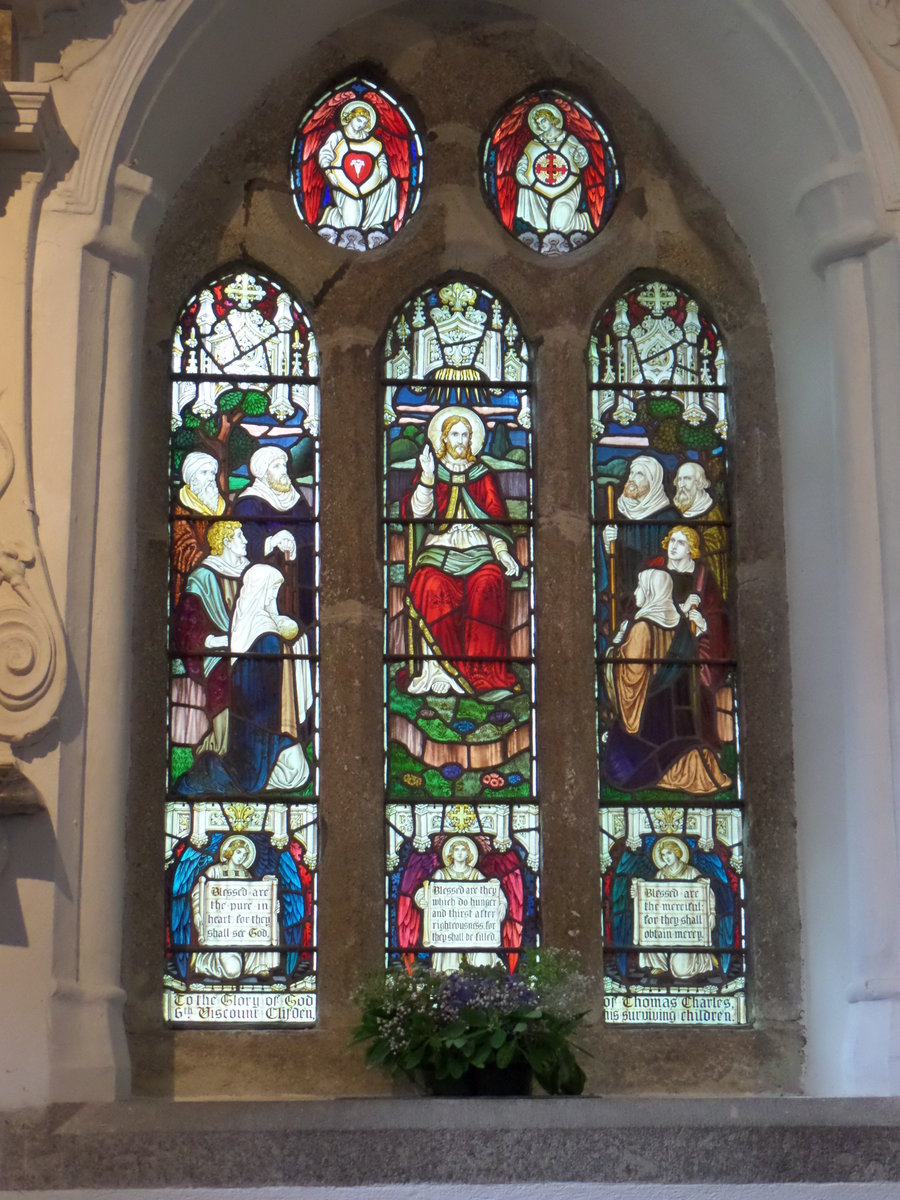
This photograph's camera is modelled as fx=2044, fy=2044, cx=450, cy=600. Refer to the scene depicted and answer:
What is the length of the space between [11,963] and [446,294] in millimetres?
2782

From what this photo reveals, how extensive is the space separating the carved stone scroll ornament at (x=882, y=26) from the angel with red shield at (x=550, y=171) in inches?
42.2

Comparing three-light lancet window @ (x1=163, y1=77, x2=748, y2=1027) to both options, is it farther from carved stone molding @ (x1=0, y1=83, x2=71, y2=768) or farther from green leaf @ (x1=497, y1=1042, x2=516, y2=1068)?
carved stone molding @ (x1=0, y1=83, x2=71, y2=768)

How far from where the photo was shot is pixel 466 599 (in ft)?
21.9

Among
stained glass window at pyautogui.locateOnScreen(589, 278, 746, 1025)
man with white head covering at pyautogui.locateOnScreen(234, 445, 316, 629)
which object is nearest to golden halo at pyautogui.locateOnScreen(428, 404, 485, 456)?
stained glass window at pyautogui.locateOnScreen(589, 278, 746, 1025)

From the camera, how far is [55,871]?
220 inches

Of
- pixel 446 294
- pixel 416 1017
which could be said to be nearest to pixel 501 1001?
pixel 416 1017

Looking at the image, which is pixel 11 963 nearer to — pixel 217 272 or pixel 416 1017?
pixel 416 1017

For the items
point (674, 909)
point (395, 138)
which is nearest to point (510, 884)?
point (674, 909)

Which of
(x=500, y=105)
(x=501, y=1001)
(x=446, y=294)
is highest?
(x=500, y=105)

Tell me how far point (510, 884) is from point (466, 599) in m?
0.94

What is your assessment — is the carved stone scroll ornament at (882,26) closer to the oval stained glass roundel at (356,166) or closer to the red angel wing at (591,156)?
the red angel wing at (591,156)

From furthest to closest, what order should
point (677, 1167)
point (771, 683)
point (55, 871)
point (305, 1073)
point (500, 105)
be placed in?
1. point (500, 105)
2. point (771, 683)
3. point (305, 1073)
4. point (55, 871)
5. point (677, 1167)

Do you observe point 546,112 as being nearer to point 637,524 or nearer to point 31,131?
point 637,524

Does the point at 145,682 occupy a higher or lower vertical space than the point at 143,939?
higher
